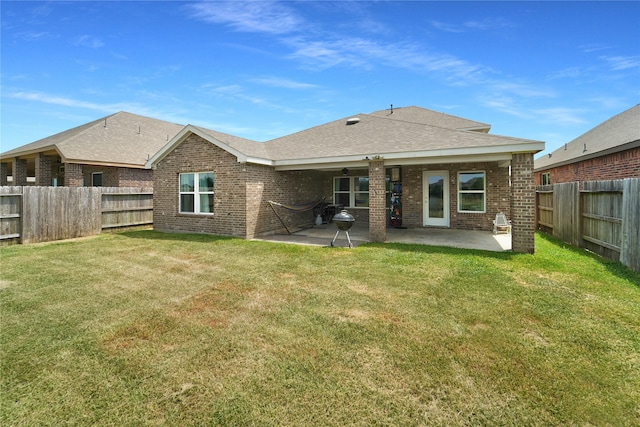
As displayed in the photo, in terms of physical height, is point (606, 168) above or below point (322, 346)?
above

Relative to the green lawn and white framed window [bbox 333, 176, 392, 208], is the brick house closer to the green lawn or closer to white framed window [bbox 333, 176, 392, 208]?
white framed window [bbox 333, 176, 392, 208]

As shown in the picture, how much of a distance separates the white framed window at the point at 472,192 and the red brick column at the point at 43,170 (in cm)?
2001

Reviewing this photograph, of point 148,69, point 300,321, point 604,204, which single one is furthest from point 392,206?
point 148,69

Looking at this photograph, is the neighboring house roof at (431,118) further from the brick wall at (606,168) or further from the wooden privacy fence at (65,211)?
the wooden privacy fence at (65,211)

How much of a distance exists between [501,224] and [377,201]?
194 inches

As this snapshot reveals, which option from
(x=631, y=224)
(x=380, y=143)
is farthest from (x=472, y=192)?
(x=631, y=224)

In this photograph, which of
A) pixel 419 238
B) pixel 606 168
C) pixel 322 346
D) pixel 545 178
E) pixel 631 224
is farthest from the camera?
pixel 545 178

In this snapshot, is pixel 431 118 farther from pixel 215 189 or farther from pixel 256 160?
pixel 215 189

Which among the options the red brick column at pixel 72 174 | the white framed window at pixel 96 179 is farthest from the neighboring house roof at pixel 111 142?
the white framed window at pixel 96 179

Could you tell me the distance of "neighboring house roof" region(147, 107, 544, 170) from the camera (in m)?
8.00

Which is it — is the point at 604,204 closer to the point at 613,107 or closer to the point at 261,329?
the point at 261,329

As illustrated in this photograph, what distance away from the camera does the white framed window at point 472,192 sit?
37.6 ft

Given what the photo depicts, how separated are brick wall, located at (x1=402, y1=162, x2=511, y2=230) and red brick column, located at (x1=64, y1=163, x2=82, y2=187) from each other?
573 inches

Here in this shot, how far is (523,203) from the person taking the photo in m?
7.59
